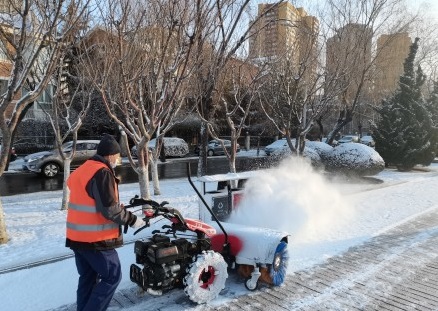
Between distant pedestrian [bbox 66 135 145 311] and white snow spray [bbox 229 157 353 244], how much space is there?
256 cm

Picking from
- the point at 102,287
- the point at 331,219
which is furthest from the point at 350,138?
the point at 102,287

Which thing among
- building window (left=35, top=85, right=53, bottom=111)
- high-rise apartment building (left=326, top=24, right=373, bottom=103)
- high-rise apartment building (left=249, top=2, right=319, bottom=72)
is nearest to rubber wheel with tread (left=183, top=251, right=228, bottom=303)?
building window (left=35, top=85, right=53, bottom=111)

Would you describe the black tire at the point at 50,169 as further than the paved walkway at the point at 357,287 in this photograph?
Yes

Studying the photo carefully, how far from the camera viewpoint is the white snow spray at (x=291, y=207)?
6.05 meters

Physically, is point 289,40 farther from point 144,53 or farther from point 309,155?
point 144,53

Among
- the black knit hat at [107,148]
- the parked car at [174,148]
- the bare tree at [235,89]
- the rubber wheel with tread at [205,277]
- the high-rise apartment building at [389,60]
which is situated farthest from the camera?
the parked car at [174,148]

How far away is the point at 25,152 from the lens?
81.3 feet

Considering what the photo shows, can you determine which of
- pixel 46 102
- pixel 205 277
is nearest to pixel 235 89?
pixel 205 277

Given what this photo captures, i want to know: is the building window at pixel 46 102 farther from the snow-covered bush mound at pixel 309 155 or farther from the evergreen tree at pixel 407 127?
the evergreen tree at pixel 407 127

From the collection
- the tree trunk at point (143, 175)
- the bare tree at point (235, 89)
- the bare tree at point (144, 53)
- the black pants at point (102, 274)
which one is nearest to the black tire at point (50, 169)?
the bare tree at point (235, 89)

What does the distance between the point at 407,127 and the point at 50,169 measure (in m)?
17.6

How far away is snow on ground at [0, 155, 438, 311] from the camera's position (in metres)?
4.34

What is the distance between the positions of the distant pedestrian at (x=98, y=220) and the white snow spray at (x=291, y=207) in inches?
101

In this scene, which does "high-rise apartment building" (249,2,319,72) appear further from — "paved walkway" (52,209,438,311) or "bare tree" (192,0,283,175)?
"paved walkway" (52,209,438,311)
